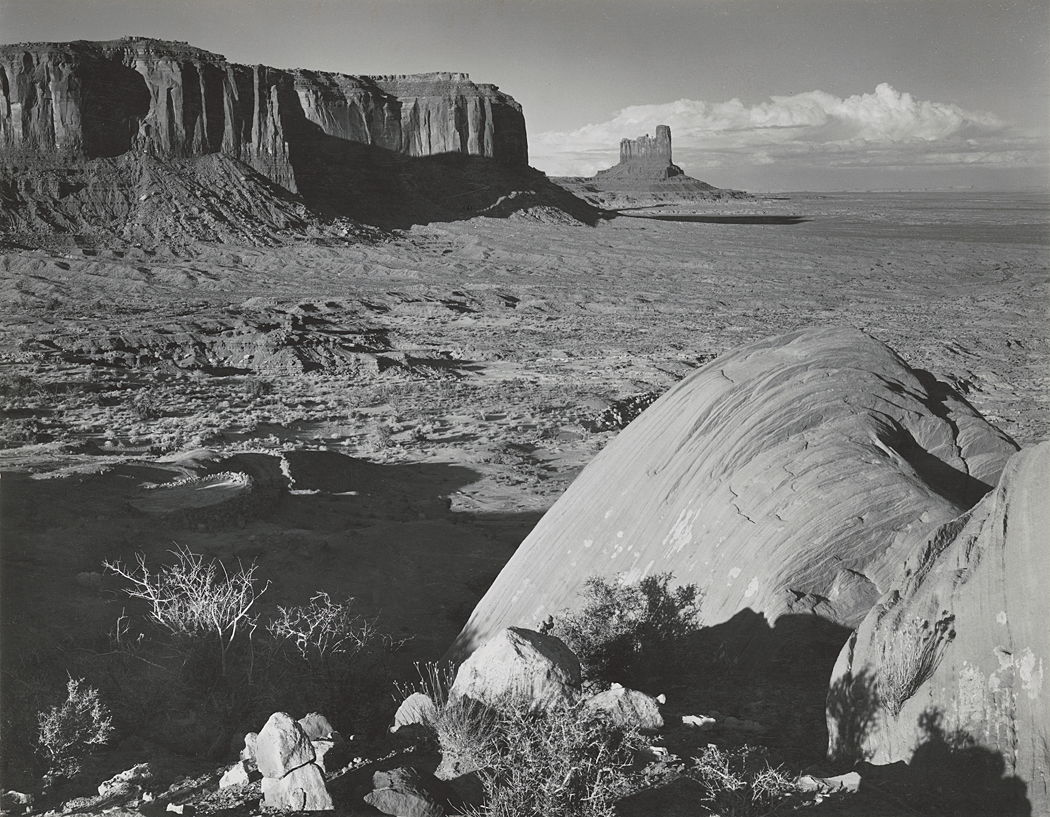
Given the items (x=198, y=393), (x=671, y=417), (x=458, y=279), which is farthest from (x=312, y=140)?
(x=671, y=417)

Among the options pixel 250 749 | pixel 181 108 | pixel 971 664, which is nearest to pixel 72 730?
pixel 250 749

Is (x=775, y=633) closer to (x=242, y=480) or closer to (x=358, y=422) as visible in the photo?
(x=242, y=480)

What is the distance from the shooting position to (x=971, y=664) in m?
5.29

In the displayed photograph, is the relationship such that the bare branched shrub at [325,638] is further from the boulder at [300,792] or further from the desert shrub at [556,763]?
the desert shrub at [556,763]

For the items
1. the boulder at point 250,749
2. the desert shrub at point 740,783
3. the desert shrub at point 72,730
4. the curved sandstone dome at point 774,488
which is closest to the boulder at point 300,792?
the boulder at point 250,749

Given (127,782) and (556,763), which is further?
(127,782)

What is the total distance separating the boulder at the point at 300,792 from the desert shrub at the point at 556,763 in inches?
38.9

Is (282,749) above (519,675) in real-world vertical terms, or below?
below

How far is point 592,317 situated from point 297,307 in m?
12.9

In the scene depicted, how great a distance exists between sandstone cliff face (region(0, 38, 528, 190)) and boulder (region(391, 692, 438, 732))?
69.4 meters

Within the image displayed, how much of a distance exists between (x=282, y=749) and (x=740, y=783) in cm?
284

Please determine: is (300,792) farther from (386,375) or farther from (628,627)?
(386,375)

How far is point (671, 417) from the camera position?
31.5ft

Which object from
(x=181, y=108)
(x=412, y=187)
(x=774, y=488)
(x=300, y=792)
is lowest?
(x=300, y=792)
